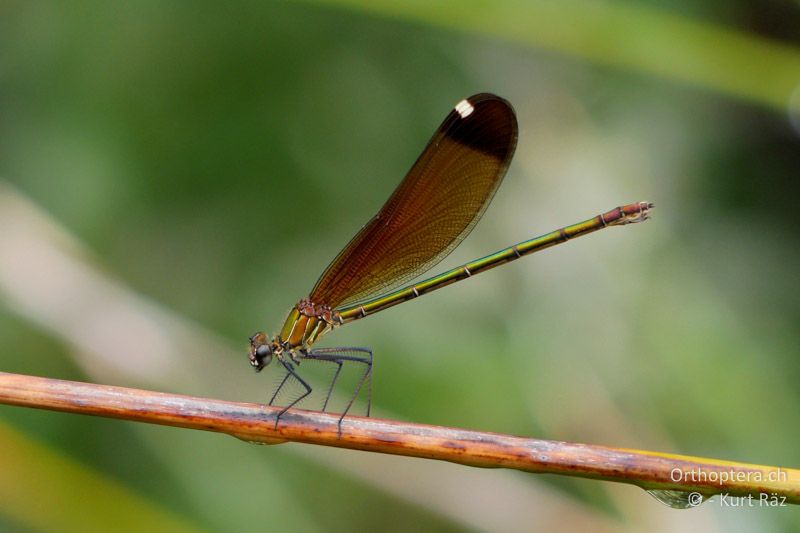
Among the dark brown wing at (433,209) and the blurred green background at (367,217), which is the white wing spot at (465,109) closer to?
the dark brown wing at (433,209)

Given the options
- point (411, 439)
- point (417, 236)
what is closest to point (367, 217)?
point (417, 236)

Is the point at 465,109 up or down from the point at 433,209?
up

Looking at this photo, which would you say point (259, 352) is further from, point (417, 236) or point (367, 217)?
point (367, 217)

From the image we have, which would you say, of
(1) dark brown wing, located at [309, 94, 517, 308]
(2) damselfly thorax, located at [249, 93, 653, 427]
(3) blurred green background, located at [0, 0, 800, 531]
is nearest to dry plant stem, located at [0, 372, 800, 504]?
(2) damselfly thorax, located at [249, 93, 653, 427]

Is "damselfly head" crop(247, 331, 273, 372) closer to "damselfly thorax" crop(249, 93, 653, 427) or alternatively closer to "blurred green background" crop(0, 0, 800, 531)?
"damselfly thorax" crop(249, 93, 653, 427)

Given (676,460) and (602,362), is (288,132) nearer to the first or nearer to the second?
(602,362)

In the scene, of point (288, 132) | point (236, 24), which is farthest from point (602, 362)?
point (236, 24)

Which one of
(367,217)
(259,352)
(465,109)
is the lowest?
(259,352)
